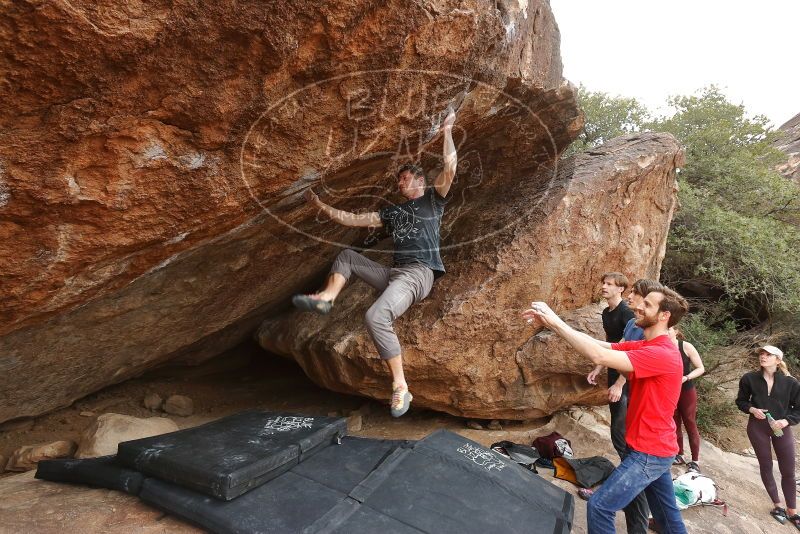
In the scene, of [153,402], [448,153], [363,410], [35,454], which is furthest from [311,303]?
[153,402]

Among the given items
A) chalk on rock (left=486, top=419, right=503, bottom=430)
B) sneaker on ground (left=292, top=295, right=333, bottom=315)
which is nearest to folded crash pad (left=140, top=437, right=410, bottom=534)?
sneaker on ground (left=292, top=295, right=333, bottom=315)

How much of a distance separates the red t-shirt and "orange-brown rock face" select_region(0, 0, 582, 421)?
7.16ft

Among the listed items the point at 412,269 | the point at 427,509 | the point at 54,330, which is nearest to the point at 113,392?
the point at 54,330

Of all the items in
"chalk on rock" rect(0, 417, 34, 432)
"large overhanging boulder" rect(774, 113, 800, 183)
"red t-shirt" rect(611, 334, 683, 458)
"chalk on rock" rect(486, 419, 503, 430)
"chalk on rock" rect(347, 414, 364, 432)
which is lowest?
"chalk on rock" rect(0, 417, 34, 432)

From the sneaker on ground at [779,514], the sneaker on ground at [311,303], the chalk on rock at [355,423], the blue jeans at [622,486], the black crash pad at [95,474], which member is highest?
the sneaker on ground at [311,303]

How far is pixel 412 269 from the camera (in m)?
3.58

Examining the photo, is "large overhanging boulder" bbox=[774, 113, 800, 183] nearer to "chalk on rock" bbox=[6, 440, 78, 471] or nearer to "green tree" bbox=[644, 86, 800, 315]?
"green tree" bbox=[644, 86, 800, 315]

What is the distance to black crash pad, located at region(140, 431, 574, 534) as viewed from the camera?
7.79ft

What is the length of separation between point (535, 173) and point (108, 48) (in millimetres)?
4375

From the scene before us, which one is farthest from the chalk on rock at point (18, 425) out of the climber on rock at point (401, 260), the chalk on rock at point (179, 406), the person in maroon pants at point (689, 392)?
the person in maroon pants at point (689, 392)

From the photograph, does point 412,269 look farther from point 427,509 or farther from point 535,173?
point 535,173

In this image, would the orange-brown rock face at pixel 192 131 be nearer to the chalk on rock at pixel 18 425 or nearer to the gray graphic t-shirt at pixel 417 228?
the gray graphic t-shirt at pixel 417 228

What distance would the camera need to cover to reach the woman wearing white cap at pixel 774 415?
3.85 m

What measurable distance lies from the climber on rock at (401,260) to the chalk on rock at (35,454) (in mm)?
3134
